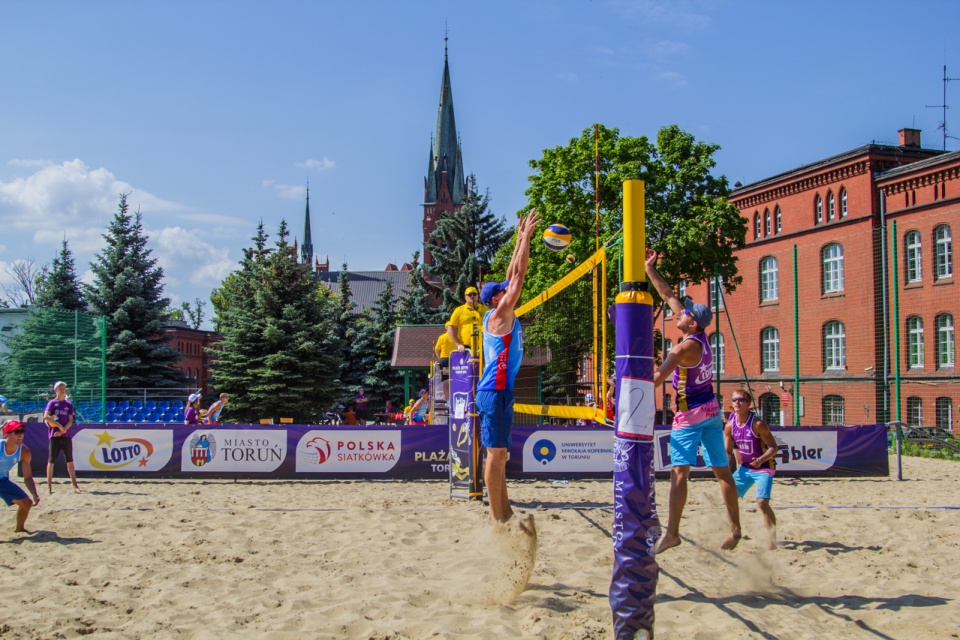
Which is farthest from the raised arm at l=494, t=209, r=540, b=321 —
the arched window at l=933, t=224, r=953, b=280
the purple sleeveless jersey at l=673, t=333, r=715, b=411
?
the arched window at l=933, t=224, r=953, b=280

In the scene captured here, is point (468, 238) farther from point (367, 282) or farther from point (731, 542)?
point (367, 282)

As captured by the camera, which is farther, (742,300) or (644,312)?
(742,300)

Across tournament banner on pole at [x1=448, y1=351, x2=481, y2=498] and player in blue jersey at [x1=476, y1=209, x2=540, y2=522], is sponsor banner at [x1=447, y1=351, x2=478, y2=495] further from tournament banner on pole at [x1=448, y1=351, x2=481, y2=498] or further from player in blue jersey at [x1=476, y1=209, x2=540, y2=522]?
player in blue jersey at [x1=476, y1=209, x2=540, y2=522]

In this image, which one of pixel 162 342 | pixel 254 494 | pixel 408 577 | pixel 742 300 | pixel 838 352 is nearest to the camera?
pixel 408 577

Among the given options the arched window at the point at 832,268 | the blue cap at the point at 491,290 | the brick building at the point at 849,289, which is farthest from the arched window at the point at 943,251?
the blue cap at the point at 491,290

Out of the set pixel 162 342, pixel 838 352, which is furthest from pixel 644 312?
pixel 162 342

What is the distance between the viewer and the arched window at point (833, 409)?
3011 cm

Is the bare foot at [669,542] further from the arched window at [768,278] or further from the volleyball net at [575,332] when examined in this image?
the arched window at [768,278]

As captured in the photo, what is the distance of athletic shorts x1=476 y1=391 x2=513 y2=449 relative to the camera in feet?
18.4

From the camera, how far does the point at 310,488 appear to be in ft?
39.7

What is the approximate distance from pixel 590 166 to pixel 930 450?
49.5 ft

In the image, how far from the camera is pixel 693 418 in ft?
20.3

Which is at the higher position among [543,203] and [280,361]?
[543,203]

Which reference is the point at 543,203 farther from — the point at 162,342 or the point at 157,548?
the point at 157,548
